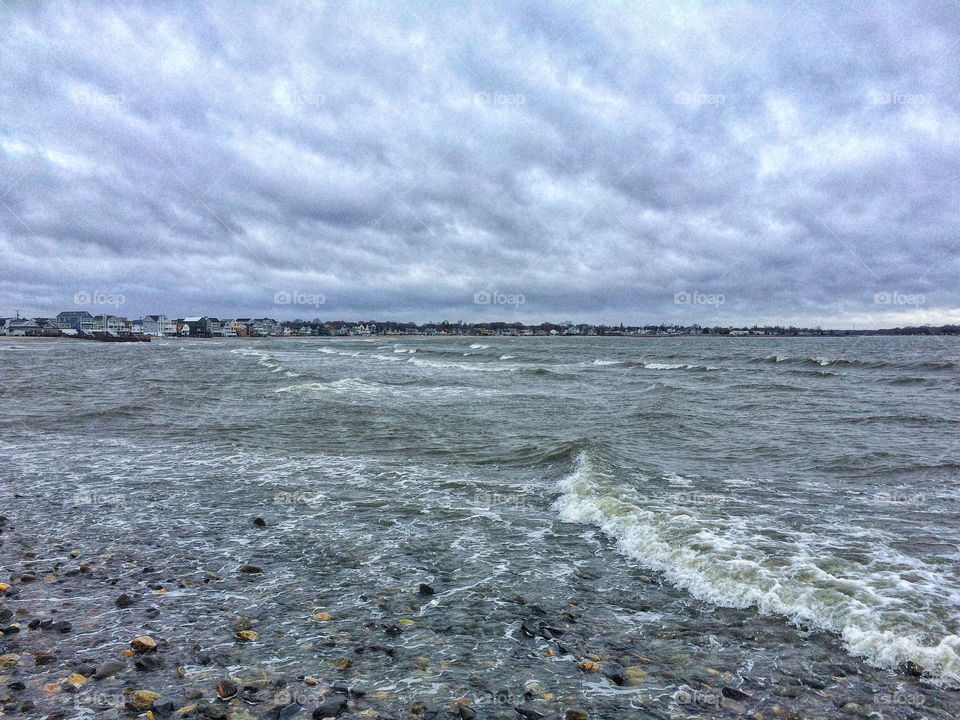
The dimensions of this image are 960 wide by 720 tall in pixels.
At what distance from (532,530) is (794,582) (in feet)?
11.3

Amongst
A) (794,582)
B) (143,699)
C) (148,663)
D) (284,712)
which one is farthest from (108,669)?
(794,582)

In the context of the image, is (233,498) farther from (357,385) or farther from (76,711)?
(357,385)

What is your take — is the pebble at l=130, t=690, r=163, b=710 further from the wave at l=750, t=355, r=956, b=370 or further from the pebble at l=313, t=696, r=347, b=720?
the wave at l=750, t=355, r=956, b=370

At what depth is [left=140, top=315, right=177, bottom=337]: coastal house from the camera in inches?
7255

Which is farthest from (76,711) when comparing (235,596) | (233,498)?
(233,498)

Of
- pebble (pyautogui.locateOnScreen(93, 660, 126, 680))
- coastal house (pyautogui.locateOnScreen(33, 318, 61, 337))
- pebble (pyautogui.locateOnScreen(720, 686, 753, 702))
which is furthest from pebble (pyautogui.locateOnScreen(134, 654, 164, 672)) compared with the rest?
coastal house (pyautogui.locateOnScreen(33, 318, 61, 337))

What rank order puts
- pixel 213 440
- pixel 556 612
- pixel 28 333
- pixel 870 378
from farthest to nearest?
pixel 28 333 < pixel 870 378 < pixel 213 440 < pixel 556 612

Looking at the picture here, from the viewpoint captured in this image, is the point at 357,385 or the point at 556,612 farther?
the point at 357,385

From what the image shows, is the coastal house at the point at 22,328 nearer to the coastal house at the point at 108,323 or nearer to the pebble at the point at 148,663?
the coastal house at the point at 108,323

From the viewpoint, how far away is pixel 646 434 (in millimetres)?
16812

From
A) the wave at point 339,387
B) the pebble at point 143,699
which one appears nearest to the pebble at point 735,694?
the pebble at point 143,699

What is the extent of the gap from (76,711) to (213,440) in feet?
39.2

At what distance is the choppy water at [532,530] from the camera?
4.99m

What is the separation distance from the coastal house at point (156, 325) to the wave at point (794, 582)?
205 meters
